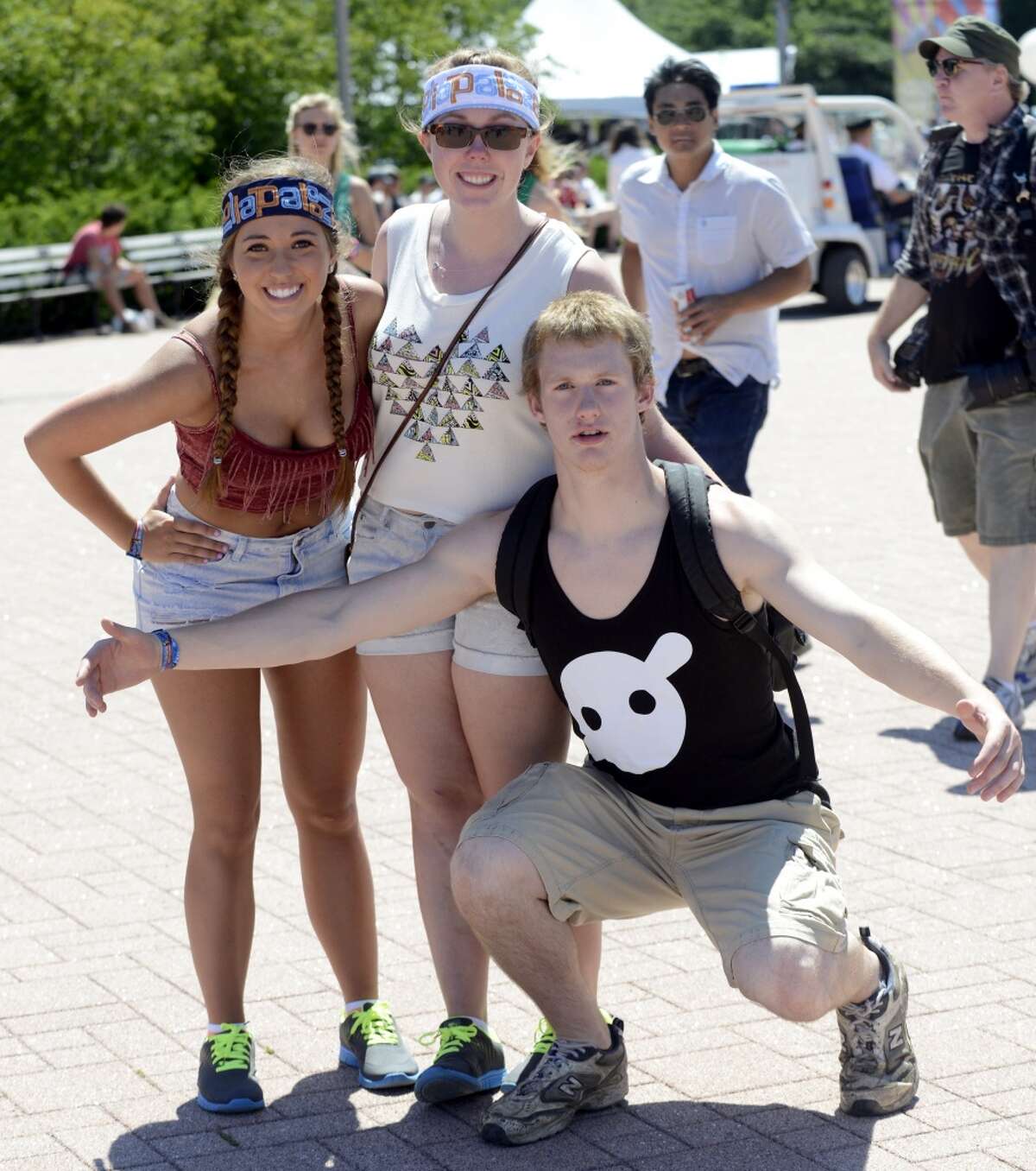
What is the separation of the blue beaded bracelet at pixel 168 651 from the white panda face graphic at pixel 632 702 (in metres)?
0.71

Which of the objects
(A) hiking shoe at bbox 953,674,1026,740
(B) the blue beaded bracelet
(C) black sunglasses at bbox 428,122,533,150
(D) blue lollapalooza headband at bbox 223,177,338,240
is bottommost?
(A) hiking shoe at bbox 953,674,1026,740

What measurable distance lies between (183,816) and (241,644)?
2.15m

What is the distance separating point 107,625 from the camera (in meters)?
3.42

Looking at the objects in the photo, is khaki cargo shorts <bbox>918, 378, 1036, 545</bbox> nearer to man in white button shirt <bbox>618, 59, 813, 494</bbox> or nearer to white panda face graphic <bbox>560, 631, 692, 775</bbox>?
man in white button shirt <bbox>618, 59, 813, 494</bbox>

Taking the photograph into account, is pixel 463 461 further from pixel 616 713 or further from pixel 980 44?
pixel 980 44

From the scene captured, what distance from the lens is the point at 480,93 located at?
141 inches

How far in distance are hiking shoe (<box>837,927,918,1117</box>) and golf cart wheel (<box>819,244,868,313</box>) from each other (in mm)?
15656

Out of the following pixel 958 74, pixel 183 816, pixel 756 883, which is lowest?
pixel 183 816

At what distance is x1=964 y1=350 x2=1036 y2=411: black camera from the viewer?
19.3 feet

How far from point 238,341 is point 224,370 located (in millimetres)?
83

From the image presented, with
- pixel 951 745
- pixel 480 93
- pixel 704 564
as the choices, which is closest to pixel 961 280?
pixel 951 745

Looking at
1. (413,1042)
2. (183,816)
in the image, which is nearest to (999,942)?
(413,1042)

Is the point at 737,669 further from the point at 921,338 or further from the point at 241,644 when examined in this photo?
the point at 921,338

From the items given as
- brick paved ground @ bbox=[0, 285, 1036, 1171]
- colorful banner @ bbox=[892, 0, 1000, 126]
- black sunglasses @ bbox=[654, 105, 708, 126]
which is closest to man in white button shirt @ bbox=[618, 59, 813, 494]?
black sunglasses @ bbox=[654, 105, 708, 126]
